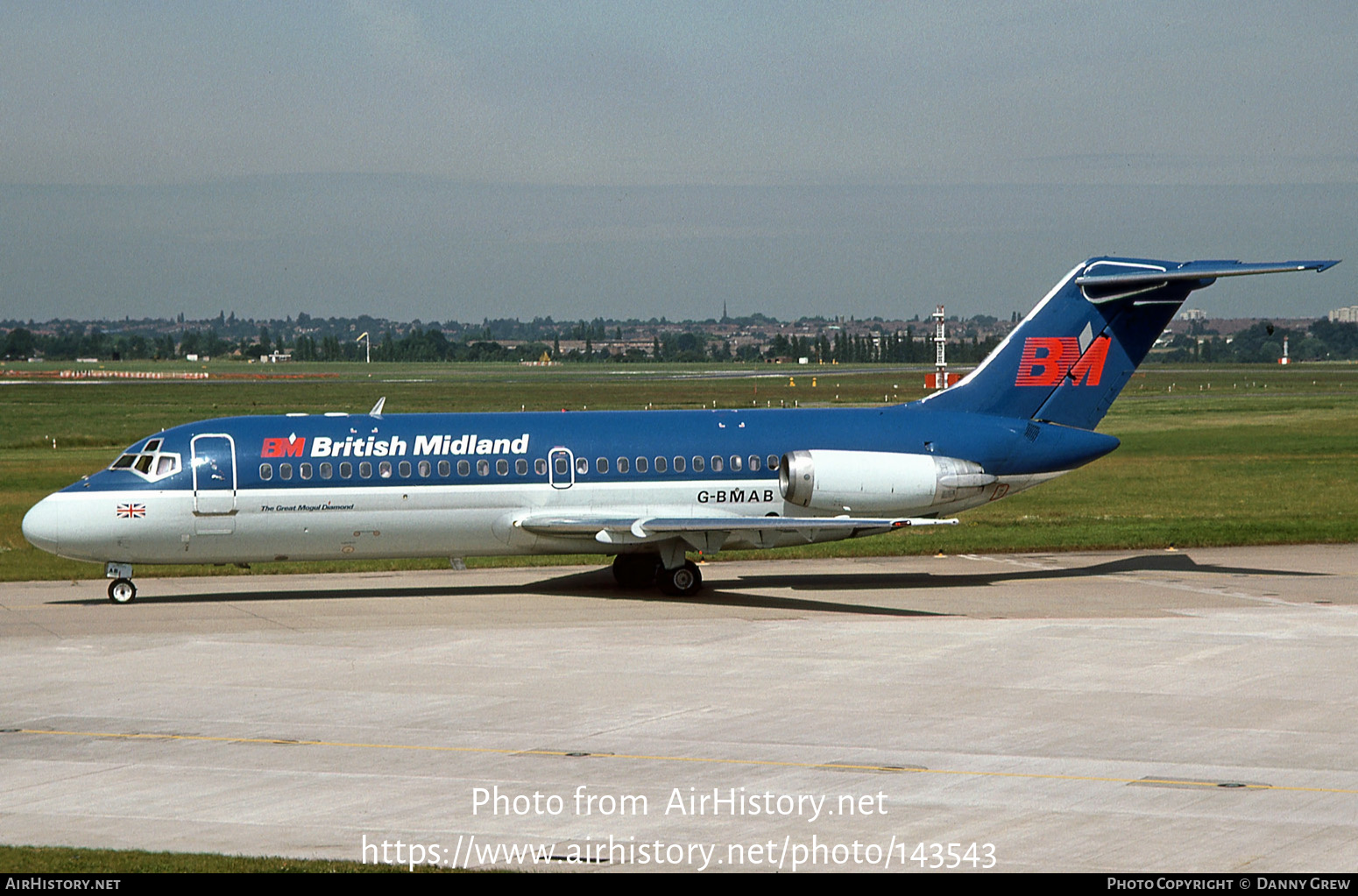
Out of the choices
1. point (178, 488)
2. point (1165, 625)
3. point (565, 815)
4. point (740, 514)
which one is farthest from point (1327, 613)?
point (178, 488)

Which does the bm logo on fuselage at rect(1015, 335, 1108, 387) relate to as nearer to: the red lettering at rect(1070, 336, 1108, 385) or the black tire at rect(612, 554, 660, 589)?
the red lettering at rect(1070, 336, 1108, 385)

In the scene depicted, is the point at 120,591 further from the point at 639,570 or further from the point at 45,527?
the point at 639,570

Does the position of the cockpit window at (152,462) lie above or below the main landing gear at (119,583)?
above

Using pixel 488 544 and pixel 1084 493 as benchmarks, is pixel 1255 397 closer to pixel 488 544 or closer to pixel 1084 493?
pixel 1084 493

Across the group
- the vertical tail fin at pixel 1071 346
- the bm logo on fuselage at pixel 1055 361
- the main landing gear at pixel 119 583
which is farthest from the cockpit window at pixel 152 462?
the bm logo on fuselage at pixel 1055 361

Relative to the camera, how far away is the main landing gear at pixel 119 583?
92.4 feet

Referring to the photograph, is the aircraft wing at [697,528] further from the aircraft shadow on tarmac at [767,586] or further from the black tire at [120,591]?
the black tire at [120,591]

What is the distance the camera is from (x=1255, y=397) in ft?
330

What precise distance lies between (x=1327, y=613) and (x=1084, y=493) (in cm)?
2126

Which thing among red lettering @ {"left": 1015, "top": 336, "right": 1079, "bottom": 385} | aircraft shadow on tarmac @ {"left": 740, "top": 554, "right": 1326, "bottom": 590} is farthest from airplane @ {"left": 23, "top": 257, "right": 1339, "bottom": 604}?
aircraft shadow on tarmac @ {"left": 740, "top": 554, "right": 1326, "bottom": 590}

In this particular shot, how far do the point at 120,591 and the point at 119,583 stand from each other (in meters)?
0.15

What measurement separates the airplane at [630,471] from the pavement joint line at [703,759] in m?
9.73

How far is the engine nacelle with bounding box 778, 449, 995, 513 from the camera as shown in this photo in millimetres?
28891

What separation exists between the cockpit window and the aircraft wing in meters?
6.45
